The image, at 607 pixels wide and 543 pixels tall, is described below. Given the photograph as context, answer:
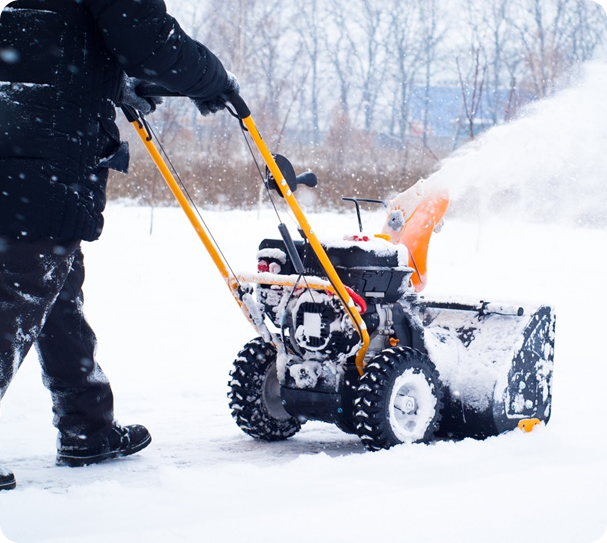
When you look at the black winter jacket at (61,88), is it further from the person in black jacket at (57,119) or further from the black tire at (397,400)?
the black tire at (397,400)

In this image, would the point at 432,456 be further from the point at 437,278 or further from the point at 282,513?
the point at 437,278

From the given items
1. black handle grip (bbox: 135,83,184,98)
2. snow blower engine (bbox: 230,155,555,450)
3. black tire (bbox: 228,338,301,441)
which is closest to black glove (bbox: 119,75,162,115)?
black handle grip (bbox: 135,83,184,98)

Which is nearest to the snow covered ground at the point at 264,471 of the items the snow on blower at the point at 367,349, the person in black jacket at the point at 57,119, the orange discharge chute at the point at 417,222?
the snow on blower at the point at 367,349

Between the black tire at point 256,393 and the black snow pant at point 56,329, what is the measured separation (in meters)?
0.66

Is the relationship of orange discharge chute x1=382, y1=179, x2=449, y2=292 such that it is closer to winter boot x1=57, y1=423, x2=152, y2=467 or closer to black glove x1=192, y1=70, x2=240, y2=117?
black glove x1=192, y1=70, x2=240, y2=117

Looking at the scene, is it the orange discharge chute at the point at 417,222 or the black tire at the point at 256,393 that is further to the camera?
the orange discharge chute at the point at 417,222

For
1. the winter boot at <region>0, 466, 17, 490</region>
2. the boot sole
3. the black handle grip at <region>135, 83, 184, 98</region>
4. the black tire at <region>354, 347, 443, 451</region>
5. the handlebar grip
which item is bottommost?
the boot sole

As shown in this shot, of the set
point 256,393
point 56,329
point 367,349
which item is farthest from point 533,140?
point 56,329

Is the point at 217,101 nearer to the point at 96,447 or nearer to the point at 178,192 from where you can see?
the point at 178,192

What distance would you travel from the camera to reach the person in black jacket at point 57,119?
2.53 m

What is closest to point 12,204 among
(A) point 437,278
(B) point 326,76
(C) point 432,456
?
(C) point 432,456

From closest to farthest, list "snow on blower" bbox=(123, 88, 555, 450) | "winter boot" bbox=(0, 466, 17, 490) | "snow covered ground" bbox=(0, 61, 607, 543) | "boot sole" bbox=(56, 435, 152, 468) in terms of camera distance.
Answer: "snow covered ground" bbox=(0, 61, 607, 543), "winter boot" bbox=(0, 466, 17, 490), "boot sole" bbox=(56, 435, 152, 468), "snow on blower" bbox=(123, 88, 555, 450)

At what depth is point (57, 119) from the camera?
2570 millimetres

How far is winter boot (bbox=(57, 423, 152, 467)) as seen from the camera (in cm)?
316
